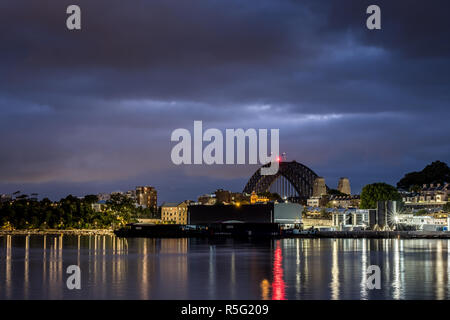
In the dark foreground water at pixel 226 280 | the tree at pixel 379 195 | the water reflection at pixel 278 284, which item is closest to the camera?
the water reflection at pixel 278 284

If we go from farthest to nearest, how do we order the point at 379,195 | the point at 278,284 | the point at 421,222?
the point at 379,195, the point at 421,222, the point at 278,284

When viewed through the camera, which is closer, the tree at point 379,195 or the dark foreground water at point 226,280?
the dark foreground water at point 226,280

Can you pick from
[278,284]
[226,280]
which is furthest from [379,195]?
[278,284]

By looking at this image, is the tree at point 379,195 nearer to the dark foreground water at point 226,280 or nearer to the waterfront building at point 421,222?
the waterfront building at point 421,222

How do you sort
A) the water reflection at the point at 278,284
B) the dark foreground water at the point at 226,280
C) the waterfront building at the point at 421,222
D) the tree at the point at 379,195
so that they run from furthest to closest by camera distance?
1. the tree at the point at 379,195
2. the waterfront building at the point at 421,222
3. the dark foreground water at the point at 226,280
4. the water reflection at the point at 278,284

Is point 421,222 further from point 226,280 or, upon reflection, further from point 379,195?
point 226,280

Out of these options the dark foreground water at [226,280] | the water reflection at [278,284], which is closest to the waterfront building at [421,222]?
the dark foreground water at [226,280]

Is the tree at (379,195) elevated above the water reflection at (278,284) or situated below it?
above

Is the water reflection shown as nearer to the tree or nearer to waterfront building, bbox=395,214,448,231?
waterfront building, bbox=395,214,448,231

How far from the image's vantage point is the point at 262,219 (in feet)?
653

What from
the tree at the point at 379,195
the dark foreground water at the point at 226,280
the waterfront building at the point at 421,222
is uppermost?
the tree at the point at 379,195
